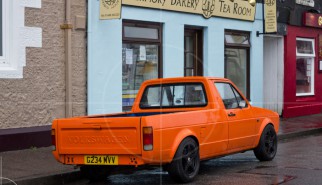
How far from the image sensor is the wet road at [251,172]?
8406 millimetres

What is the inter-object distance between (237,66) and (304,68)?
13.5ft

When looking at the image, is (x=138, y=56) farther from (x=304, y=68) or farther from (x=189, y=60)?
(x=304, y=68)

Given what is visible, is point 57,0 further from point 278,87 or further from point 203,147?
point 278,87

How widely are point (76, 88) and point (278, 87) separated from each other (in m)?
8.92

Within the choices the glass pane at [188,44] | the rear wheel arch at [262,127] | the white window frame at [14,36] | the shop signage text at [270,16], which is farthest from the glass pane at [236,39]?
the white window frame at [14,36]

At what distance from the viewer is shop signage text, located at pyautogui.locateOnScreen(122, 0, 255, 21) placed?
1367 cm

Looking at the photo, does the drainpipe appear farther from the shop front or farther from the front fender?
the front fender

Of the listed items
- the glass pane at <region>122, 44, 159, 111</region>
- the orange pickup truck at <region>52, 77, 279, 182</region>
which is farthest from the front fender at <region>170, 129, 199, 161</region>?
the glass pane at <region>122, 44, 159, 111</region>

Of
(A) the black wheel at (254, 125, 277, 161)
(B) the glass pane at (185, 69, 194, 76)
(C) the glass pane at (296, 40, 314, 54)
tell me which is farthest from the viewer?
(C) the glass pane at (296, 40, 314, 54)

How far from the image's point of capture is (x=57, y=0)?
38.6ft

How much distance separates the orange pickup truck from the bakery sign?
349 cm

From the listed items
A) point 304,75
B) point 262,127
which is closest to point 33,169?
point 262,127

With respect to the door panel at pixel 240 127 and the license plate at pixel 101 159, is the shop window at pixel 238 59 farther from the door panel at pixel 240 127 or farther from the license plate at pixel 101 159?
the license plate at pixel 101 159

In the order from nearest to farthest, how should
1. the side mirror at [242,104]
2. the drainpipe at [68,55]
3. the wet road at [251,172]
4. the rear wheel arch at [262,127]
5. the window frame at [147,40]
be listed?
the wet road at [251,172] < the side mirror at [242,104] < the rear wheel arch at [262,127] < the drainpipe at [68,55] < the window frame at [147,40]
